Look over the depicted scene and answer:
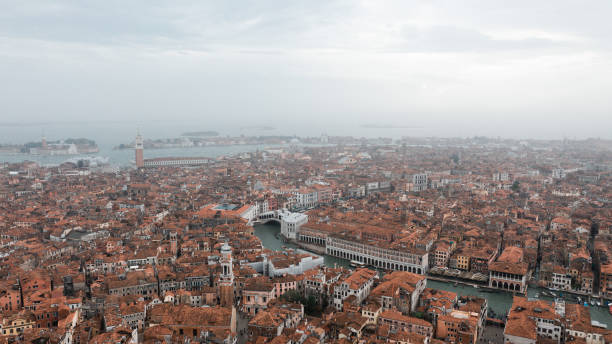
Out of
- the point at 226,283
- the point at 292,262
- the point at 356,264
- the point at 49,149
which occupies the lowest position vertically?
the point at 356,264

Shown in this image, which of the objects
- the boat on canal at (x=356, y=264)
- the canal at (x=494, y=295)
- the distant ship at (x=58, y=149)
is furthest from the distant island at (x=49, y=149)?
the boat on canal at (x=356, y=264)

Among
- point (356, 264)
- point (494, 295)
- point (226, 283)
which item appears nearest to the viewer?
point (226, 283)

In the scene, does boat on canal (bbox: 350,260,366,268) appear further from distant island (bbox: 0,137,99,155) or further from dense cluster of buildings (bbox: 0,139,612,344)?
distant island (bbox: 0,137,99,155)

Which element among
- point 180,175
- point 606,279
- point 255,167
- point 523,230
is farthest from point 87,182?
point 606,279

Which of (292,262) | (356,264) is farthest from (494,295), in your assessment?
(292,262)

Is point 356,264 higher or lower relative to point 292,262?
lower

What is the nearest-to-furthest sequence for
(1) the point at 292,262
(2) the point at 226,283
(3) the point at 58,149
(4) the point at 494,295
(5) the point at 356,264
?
(2) the point at 226,283
(4) the point at 494,295
(1) the point at 292,262
(5) the point at 356,264
(3) the point at 58,149

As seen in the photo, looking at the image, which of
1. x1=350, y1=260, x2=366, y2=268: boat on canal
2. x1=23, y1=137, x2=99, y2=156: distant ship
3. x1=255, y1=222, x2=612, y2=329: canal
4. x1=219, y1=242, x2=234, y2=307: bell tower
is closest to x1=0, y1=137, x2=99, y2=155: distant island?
x1=23, y1=137, x2=99, y2=156: distant ship

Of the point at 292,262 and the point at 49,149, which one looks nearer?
the point at 292,262

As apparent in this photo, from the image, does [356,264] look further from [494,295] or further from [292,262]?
[494,295]
